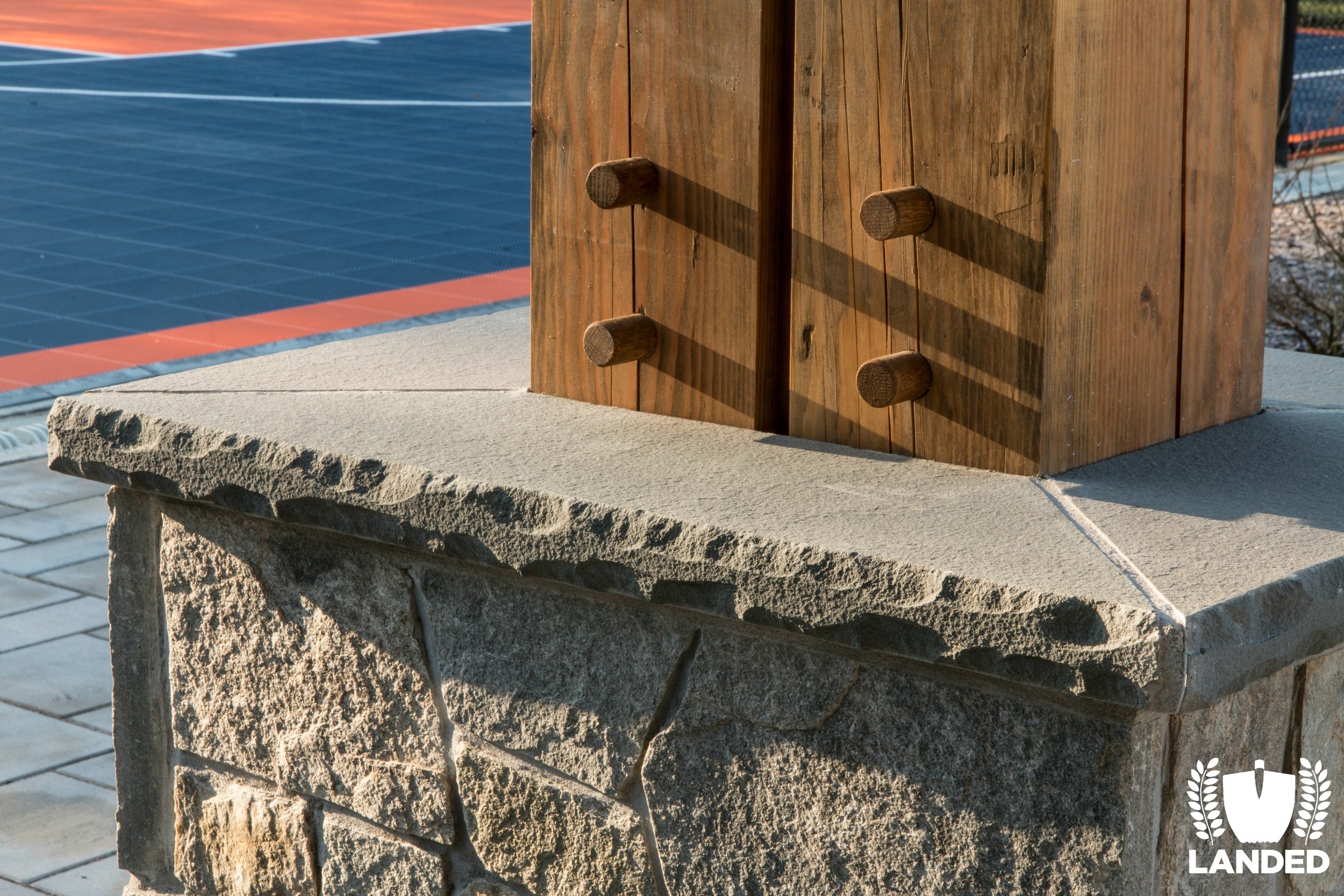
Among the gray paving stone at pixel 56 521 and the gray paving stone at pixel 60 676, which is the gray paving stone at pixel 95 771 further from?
the gray paving stone at pixel 56 521

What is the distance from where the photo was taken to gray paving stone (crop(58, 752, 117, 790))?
325cm

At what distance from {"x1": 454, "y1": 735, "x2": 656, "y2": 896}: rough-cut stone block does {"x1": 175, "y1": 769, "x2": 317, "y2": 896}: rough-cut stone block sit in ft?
0.95

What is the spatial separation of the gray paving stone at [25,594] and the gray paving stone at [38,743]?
1.90 feet

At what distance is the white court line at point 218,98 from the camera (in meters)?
→ 12.6

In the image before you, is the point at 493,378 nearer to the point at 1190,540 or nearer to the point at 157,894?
the point at 157,894

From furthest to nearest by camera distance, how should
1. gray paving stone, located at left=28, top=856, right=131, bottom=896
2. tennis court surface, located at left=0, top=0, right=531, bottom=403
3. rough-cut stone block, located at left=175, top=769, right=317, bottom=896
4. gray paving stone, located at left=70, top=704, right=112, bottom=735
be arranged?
tennis court surface, located at left=0, top=0, right=531, bottom=403 → gray paving stone, located at left=70, top=704, right=112, bottom=735 → gray paving stone, located at left=28, top=856, right=131, bottom=896 → rough-cut stone block, located at left=175, top=769, right=317, bottom=896

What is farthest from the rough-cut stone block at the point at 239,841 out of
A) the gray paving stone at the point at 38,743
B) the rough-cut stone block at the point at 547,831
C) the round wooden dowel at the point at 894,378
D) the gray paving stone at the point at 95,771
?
the gray paving stone at the point at 38,743

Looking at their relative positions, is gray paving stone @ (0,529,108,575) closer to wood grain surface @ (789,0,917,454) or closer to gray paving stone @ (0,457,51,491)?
gray paving stone @ (0,457,51,491)

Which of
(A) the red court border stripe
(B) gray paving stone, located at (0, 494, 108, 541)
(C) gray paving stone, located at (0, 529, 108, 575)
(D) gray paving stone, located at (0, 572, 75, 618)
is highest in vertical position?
(A) the red court border stripe

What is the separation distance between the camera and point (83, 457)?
2057mm

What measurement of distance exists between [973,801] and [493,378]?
0.97 m

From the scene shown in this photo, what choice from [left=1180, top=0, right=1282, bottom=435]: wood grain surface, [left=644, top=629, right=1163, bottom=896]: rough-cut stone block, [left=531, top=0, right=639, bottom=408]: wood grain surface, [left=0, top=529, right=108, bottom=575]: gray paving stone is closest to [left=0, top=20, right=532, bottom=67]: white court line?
[left=0, top=529, right=108, bottom=575]: gray paving stone

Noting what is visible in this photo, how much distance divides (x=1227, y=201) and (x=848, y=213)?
478mm

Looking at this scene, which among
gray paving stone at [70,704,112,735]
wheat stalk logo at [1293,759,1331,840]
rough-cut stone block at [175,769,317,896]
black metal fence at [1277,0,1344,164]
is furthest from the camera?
black metal fence at [1277,0,1344,164]
